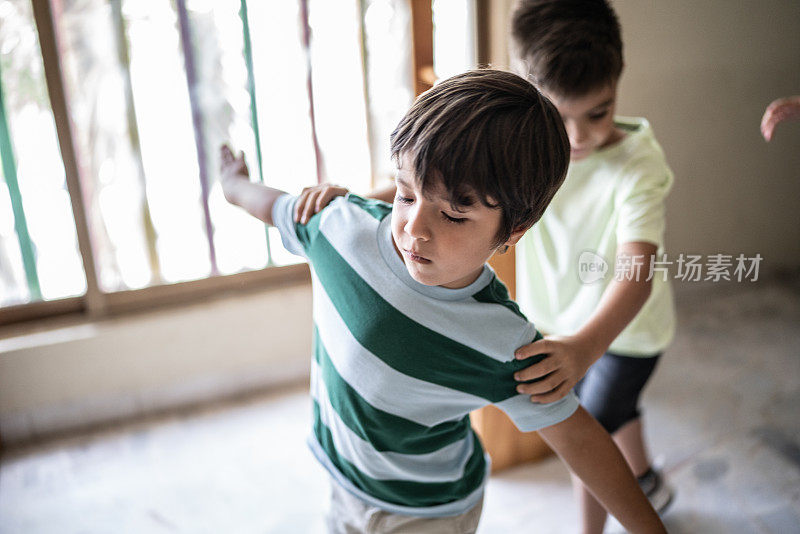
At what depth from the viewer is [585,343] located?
750 mm

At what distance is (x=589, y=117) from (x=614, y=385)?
46 centimetres

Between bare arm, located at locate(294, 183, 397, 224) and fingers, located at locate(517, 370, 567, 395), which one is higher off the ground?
bare arm, located at locate(294, 183, 397, 224)

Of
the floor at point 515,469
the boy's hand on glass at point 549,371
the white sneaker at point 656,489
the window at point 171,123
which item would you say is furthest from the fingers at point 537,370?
the window at point 171,123

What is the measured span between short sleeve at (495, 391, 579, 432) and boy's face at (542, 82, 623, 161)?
37cm

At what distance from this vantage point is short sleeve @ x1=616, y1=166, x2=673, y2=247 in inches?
34.3

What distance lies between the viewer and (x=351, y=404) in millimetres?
713

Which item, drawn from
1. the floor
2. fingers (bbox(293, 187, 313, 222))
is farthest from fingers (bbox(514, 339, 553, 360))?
the floor

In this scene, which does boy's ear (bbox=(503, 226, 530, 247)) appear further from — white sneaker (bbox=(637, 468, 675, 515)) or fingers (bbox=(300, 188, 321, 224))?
white sneaker (bbox=(637, 468, 675, 515))

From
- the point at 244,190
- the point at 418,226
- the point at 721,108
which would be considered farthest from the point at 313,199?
the point at 721,108

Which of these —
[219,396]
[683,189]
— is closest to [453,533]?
[683,189]

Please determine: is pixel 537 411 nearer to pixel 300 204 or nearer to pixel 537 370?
pixel 537 370

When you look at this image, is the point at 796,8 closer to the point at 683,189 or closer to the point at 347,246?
the point at 683,189

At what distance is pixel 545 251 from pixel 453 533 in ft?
1.56

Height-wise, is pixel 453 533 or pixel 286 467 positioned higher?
pixel 453 533
